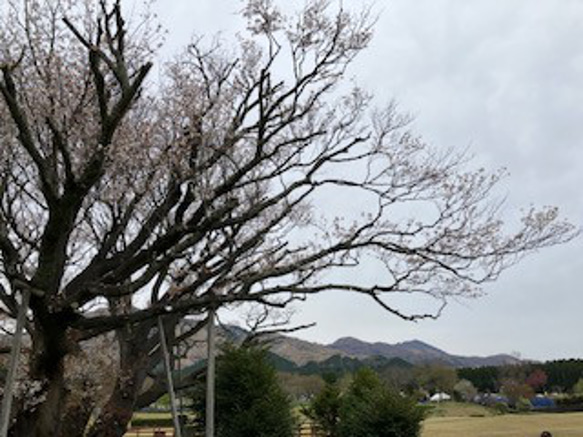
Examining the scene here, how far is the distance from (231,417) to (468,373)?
7481 centimetres

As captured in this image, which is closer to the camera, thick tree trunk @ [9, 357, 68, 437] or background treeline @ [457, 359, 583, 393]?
thick tree trunk @ [9, 357, 68, 437]

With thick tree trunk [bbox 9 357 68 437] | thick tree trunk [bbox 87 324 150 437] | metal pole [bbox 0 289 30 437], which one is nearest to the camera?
metal pole [bbox 0 289 30 437]

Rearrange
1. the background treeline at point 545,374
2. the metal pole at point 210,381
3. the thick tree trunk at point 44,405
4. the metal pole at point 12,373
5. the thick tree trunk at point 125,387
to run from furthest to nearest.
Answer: the background treeline at point 545,374 < the thick tree trunk at point 125,387 < the thick tree trunk at point 44,405 < the metal pole at point 210,381 < the metal pole at point 12,373

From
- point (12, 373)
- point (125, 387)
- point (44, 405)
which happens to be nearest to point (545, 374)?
point (125, 387)

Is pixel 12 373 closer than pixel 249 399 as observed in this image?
Yes

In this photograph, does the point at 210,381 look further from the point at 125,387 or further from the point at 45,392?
the point at 125,387

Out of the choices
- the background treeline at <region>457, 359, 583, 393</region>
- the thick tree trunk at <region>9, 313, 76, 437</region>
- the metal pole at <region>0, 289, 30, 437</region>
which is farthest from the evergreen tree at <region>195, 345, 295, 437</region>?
the background treeline at <region>457, 359, 583, 393</region>

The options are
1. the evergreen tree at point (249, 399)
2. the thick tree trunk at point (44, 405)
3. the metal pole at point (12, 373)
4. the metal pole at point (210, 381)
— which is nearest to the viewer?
the metal pole at point (12, 373)

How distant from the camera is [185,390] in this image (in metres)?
16.0

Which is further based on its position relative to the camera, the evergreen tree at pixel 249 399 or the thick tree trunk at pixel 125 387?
the evergreen tree at pixel 249 399

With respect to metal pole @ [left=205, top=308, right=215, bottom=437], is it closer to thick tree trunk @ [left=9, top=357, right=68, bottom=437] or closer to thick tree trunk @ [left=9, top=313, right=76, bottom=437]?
thick tree trunk @ [left=9, top=313, right=76, bottom=437]

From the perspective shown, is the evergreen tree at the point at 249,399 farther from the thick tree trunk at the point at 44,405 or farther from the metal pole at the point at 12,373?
the metal pole at the point at 12,373

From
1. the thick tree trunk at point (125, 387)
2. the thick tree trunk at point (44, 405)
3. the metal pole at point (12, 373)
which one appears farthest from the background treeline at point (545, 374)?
the metal pole at point (12, 373)

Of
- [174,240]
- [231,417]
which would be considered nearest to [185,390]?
[231,417]
